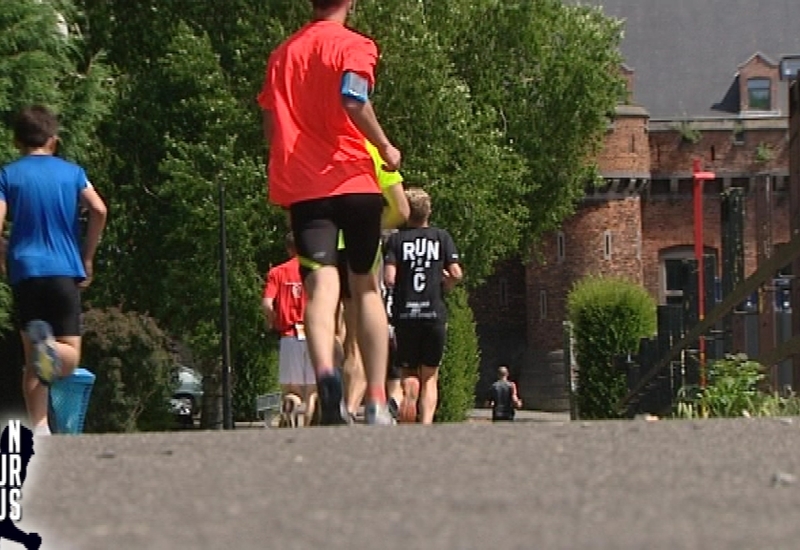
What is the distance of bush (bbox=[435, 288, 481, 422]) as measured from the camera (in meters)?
66.5

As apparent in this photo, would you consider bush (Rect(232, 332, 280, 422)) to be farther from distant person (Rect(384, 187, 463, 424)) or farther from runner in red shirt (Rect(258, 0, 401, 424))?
runner in red shirt (Rect(258, 0, 401, 424))

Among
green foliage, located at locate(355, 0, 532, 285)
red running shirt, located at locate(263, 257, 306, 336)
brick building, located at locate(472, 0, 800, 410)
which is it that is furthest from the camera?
brick building, located at locate(472, 0, 800, 410)

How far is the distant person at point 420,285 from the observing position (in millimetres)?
14320

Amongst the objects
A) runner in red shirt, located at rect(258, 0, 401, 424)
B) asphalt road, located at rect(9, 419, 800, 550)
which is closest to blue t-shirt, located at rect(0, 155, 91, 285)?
runner in red shirt, located at rect(258, 0, 401, 424)

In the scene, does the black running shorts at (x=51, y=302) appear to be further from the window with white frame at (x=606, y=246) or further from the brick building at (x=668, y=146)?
the window with white frame at (x=606, y=246)

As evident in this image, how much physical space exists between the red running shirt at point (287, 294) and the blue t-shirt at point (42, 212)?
393 centimetres

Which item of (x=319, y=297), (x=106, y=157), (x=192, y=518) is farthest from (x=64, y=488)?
(x=106, y=157)

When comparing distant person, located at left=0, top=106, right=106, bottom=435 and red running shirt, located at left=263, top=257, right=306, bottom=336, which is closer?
distant person, located at left=0, top=106, right=106, bottom=435

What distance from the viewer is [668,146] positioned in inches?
3455

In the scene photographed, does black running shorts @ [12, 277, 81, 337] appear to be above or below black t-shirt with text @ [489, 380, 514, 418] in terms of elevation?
above

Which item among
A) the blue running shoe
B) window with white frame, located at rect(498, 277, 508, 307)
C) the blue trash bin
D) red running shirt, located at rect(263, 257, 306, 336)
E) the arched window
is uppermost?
the arched window

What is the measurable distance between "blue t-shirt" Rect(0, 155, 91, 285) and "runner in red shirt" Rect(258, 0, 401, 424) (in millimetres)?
1263

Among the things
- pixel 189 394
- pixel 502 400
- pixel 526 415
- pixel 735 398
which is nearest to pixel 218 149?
pixel 189 394

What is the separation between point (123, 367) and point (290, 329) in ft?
87.1
